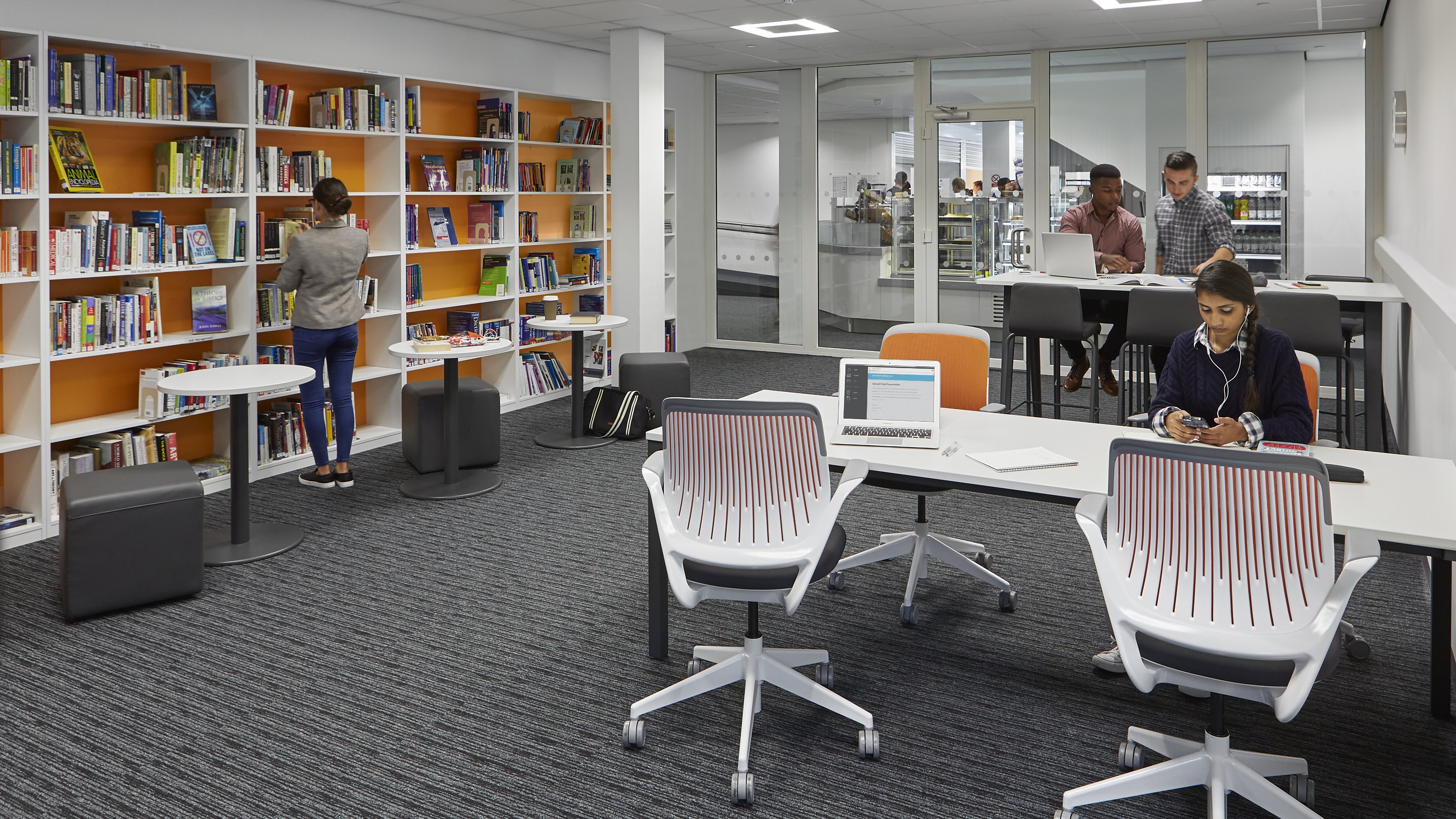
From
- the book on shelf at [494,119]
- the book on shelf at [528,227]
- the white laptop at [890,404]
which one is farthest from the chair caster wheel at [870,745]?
the book on shelf at [528,227]

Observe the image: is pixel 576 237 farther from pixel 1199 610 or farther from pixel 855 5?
pixel 1199 610

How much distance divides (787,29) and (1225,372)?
5.60 m

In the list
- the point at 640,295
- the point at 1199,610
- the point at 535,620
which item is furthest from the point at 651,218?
the point at 1199,610

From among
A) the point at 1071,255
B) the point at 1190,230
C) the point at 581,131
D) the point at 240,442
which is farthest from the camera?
the point at 581,131

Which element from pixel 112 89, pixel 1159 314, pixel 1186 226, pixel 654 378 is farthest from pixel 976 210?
pixel 112 89

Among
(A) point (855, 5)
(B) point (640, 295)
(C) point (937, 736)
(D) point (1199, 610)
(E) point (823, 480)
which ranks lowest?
(C) point (937, 736)

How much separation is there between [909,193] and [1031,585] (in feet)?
21.6

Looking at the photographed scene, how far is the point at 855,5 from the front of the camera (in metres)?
7.21

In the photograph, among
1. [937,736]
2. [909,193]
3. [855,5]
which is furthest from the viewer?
[909,193]

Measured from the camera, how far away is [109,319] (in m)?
5.28

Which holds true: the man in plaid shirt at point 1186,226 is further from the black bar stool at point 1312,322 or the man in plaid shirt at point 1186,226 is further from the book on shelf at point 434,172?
the book on shelf at point 434,172

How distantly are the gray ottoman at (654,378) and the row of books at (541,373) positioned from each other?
3.61 ft

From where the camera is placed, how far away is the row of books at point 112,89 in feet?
16.3

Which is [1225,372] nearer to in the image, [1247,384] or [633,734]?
[1247,384]
